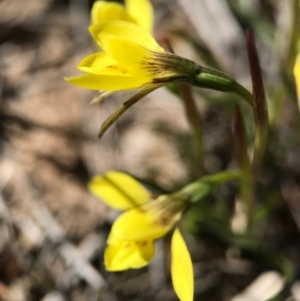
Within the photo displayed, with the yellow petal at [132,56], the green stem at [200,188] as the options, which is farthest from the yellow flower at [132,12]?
the green stem at [200,188]

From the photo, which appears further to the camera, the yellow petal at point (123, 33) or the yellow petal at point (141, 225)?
the yellow petal at point (141, 225)

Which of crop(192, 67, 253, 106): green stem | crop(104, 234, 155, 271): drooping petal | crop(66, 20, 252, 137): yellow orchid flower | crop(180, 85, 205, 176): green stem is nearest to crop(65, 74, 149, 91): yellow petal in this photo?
crop(66, 20, 252, 137): yellow orchid flower

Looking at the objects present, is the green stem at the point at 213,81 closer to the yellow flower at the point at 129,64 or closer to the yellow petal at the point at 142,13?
the yellow flower at the point at 129,64

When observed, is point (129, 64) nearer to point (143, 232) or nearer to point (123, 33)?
point (123, 33)

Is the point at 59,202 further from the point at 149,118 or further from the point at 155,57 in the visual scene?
the point at 155,57

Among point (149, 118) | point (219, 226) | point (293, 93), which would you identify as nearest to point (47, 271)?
point (219, 226)
